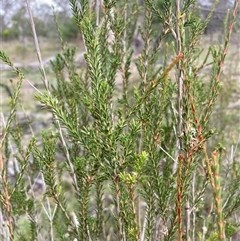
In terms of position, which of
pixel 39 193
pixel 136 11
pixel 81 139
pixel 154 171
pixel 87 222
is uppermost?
pixel 136 11

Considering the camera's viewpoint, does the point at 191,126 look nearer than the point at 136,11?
Yes

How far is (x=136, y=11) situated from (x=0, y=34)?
17.6 m

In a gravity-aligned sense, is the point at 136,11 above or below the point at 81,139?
above

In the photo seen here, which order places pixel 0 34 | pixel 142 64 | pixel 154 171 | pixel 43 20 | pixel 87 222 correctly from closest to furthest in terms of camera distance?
1. pixel 154 171
2. pixel 87 222
3. pixel 142 64
4. pixel 0 34
5. pixel 43 20

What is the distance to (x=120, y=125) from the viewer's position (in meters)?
0.78

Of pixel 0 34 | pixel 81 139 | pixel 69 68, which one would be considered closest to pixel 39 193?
pixel 69 68

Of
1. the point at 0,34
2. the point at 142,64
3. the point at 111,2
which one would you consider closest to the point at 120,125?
the point at 111,2

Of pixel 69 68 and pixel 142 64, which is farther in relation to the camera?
pixel 69 68

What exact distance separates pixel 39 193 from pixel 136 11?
13.1ft

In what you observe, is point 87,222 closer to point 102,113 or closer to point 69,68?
point 102,113

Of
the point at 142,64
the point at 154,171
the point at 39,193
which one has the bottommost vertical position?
the point at 39,193

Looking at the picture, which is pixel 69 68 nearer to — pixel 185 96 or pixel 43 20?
pixel 185 96

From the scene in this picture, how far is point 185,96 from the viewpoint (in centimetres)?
81

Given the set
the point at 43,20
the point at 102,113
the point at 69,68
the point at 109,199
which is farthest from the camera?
the point at 43,20
